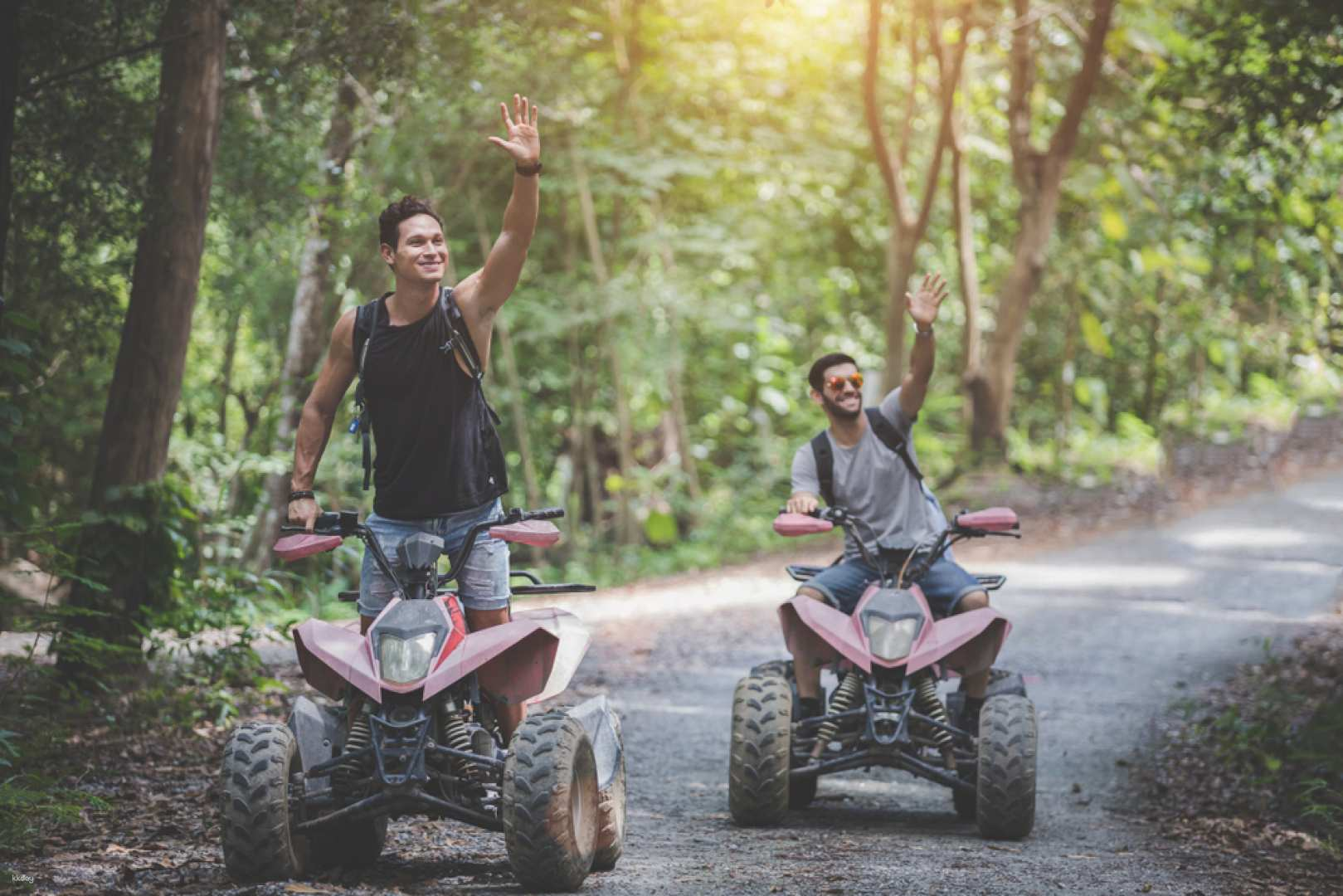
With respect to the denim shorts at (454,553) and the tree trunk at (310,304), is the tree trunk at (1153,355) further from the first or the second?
the denim shorts at (454,553)

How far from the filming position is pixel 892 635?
6754mm

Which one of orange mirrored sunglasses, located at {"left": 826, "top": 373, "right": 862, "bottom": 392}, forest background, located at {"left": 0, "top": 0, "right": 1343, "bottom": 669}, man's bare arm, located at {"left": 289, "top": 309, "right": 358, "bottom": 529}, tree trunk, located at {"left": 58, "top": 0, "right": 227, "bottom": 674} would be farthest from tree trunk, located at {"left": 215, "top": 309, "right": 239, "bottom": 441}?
man's bare arm, located at {"left": 289, "top": 309, "right": 358, "bottom": 529}

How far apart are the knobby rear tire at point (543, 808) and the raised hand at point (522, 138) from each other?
73.6 inches

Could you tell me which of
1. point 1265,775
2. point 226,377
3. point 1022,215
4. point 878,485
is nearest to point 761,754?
point 878,485

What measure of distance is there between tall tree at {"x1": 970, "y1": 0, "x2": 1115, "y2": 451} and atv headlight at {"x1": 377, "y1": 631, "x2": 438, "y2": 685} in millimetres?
18294

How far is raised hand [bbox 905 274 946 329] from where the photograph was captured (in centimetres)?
720

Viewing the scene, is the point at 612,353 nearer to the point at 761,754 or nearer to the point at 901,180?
the point at 901,180

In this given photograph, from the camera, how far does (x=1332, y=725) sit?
8.76 meters

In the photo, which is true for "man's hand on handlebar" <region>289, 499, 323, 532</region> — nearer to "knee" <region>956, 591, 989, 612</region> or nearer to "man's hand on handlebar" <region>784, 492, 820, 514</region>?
"man's hand on handlebar" <region>784, 492, 820, 514</region>

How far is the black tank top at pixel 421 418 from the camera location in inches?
204

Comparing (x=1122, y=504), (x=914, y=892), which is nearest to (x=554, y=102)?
(x=1122, y=504)

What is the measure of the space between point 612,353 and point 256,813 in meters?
18.2

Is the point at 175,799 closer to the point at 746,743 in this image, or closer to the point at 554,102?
the point at 746,743

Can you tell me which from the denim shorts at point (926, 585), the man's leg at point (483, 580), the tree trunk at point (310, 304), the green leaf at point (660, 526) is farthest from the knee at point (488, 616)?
the green leaf at point (660, 526)
